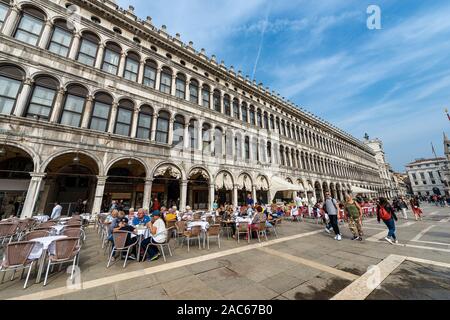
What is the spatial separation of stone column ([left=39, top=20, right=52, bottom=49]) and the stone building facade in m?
0.06

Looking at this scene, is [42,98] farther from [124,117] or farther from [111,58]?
[111,58]

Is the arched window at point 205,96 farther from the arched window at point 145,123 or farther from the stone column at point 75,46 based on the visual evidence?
the stone column at point 75,46

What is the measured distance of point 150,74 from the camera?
14.8 meters

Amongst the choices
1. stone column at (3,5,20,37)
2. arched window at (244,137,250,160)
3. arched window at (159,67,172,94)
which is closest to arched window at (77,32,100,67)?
stone column at (3,5,20,37)

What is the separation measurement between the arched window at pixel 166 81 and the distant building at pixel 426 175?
109746mm

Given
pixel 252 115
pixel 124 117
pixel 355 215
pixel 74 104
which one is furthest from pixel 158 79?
pixel 355 215

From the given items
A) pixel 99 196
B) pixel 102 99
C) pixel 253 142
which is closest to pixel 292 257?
pixel 99 196

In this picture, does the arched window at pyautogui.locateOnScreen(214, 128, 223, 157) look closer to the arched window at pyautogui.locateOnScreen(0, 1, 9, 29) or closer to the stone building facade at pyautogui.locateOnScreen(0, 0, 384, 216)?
the stone building facade at pyautogui.locateOnScreen(0, 0, 384, 216)

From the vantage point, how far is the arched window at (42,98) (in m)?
9.80
